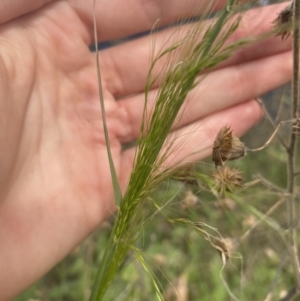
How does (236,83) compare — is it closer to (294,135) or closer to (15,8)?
(294,135)

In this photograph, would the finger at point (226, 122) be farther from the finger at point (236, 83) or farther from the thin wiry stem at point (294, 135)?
the thin wiry stem at point (294, 135)

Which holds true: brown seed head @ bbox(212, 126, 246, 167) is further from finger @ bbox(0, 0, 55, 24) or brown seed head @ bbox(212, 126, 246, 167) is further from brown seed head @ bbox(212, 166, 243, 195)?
finger @ bbox(0, 0, 55, 24)

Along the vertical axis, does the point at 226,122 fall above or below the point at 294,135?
below

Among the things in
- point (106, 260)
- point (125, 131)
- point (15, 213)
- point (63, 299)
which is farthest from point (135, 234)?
point (63, 299)

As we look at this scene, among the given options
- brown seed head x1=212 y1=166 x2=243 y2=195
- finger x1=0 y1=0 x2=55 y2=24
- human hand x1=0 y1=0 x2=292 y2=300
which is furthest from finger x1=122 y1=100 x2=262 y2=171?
finger x1=0 y1=0 x2=55 y2=24

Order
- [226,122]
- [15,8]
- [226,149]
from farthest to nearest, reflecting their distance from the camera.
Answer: [226,122], [15,8], [226,149]

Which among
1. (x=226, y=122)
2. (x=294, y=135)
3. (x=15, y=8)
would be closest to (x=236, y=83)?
(x=226, y=122)

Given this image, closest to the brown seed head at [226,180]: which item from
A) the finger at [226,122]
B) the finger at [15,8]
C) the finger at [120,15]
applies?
the finger at [226,122]
